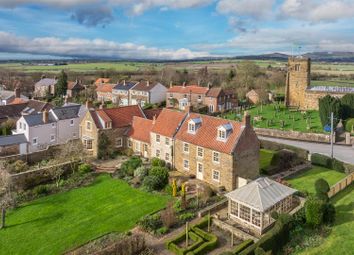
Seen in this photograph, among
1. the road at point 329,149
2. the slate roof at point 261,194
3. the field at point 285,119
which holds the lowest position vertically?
the road at point 329,149

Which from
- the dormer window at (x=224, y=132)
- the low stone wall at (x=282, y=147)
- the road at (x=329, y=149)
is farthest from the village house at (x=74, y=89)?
the dormer window at (x=224, y=132)

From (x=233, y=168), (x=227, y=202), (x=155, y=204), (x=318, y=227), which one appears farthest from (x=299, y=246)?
(x=155, y=204)

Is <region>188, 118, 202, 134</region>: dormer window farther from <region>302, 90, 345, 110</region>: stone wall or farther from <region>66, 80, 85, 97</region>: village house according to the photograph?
<region>66, 80, 85, 97</region>: village house

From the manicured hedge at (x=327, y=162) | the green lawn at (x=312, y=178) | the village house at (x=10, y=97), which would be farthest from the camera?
the village house at (x=10, y=97)

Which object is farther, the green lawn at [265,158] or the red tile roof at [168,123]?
the green lawn at [265,158]

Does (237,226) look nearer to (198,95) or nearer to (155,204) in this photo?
(155,204)

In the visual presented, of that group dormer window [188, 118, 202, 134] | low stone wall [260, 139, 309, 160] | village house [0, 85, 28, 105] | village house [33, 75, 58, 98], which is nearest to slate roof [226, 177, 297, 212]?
dormer window [188, 118, 202, 134]

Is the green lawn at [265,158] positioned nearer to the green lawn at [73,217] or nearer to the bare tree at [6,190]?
the green lawn at [73,217]

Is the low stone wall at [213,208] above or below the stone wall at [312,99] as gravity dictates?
below
